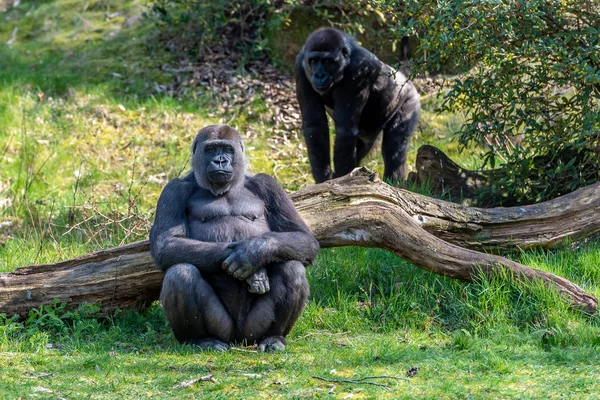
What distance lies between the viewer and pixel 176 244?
15.5 ft

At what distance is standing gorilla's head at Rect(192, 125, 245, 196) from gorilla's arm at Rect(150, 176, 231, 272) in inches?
8.2

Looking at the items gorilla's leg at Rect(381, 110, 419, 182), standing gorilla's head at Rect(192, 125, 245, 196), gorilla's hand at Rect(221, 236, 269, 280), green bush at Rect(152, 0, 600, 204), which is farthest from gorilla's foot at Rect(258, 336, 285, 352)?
gorilla's leg at Rect(381, 110, 419, 182)

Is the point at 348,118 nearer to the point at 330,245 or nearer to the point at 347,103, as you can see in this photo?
the point at 347,103

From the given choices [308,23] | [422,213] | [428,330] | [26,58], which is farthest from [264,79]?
[428,330]

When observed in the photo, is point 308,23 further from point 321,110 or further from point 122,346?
point 122,346

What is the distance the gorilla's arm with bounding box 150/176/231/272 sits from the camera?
470 cm

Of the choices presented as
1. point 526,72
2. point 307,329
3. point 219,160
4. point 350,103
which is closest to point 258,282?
point 307,329

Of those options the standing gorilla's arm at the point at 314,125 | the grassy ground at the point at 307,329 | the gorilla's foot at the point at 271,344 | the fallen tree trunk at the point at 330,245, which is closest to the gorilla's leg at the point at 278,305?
the gorilla's foot at the point at 271,344

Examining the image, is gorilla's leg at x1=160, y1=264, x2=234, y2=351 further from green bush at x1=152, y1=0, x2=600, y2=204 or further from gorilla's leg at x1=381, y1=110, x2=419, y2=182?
gorilla's leg at x1=381, y1=110, x2=419, y2=182

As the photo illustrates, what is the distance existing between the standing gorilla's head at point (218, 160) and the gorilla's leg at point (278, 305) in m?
0.63

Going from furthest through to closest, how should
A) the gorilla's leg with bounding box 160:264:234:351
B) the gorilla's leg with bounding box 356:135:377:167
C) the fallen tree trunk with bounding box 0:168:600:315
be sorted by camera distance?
the gorilla's leg with bounding box 356:135:377:167, the fallen tree trunk with bounding box 0:168:600:315, the gorilla's leg with bounding box 160:264:234:351

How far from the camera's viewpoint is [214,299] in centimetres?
471

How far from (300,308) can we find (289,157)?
16.2 ft

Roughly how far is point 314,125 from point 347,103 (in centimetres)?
43
